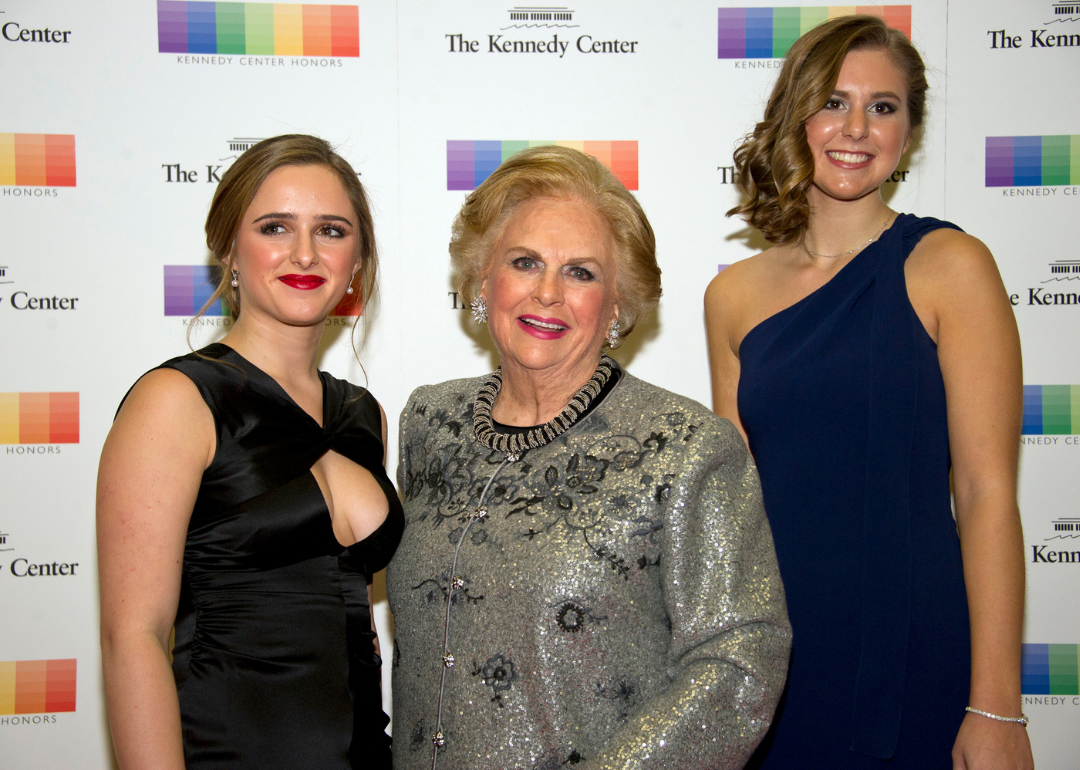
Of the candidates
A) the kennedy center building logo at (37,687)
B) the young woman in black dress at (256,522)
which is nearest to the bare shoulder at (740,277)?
the young woman in black dress at (256,522)

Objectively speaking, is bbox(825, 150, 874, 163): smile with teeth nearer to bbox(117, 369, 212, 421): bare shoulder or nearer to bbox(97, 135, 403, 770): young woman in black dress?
bbox(97, 135, 403, 770): young woman in black dress

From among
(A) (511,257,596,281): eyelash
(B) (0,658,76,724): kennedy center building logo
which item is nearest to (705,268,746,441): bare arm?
(A) (511,257,596,281): eyelash

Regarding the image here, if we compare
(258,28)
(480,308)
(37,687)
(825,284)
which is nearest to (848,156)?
(825,284)

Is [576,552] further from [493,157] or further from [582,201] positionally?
[493,157]

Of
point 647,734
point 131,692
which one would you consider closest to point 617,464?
point 647,734

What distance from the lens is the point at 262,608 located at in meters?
1.51

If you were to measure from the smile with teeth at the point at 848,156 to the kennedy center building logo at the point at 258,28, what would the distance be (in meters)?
1.58

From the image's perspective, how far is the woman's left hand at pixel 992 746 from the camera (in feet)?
4.96

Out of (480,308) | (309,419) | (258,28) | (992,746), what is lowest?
(992,746)

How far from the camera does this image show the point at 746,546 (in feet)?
4.40

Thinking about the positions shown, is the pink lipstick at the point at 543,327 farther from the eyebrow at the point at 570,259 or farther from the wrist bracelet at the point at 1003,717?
the wrist bracelet at the point at 1003,717

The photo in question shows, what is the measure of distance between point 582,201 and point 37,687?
2419mm

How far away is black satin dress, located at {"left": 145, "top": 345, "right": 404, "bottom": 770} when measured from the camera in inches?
57.9

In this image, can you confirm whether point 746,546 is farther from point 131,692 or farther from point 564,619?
point 131,692
